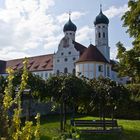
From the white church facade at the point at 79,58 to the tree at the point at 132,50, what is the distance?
105 ft

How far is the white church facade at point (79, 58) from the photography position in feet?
183

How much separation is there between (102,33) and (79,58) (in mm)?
9874

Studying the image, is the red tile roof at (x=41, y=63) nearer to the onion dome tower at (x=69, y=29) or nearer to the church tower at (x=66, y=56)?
the church tower at (x=66, y=56)

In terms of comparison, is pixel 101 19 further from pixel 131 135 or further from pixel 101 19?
pixel 131 135

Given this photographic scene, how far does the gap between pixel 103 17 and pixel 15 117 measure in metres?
63.0

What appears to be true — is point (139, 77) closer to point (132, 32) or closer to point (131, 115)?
point (132, 32)

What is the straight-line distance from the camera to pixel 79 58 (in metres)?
58.4

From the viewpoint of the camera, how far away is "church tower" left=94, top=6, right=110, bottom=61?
65.7 metres

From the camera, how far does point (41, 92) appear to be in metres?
22.6

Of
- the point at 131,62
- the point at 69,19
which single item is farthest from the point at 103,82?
the point at 69,19

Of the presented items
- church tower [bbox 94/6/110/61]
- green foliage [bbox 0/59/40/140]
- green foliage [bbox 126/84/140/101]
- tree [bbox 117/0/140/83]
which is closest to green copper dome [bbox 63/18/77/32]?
church tower [bbox 94/6/110/61]

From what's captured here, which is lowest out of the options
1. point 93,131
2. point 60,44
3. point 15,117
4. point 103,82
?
point 93,131

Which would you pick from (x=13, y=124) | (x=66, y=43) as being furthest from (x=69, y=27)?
(x=13, y=124)

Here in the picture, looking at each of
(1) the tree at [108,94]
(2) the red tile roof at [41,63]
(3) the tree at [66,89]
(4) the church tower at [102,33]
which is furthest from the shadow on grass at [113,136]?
(2) the red tile roof at [41,63]
